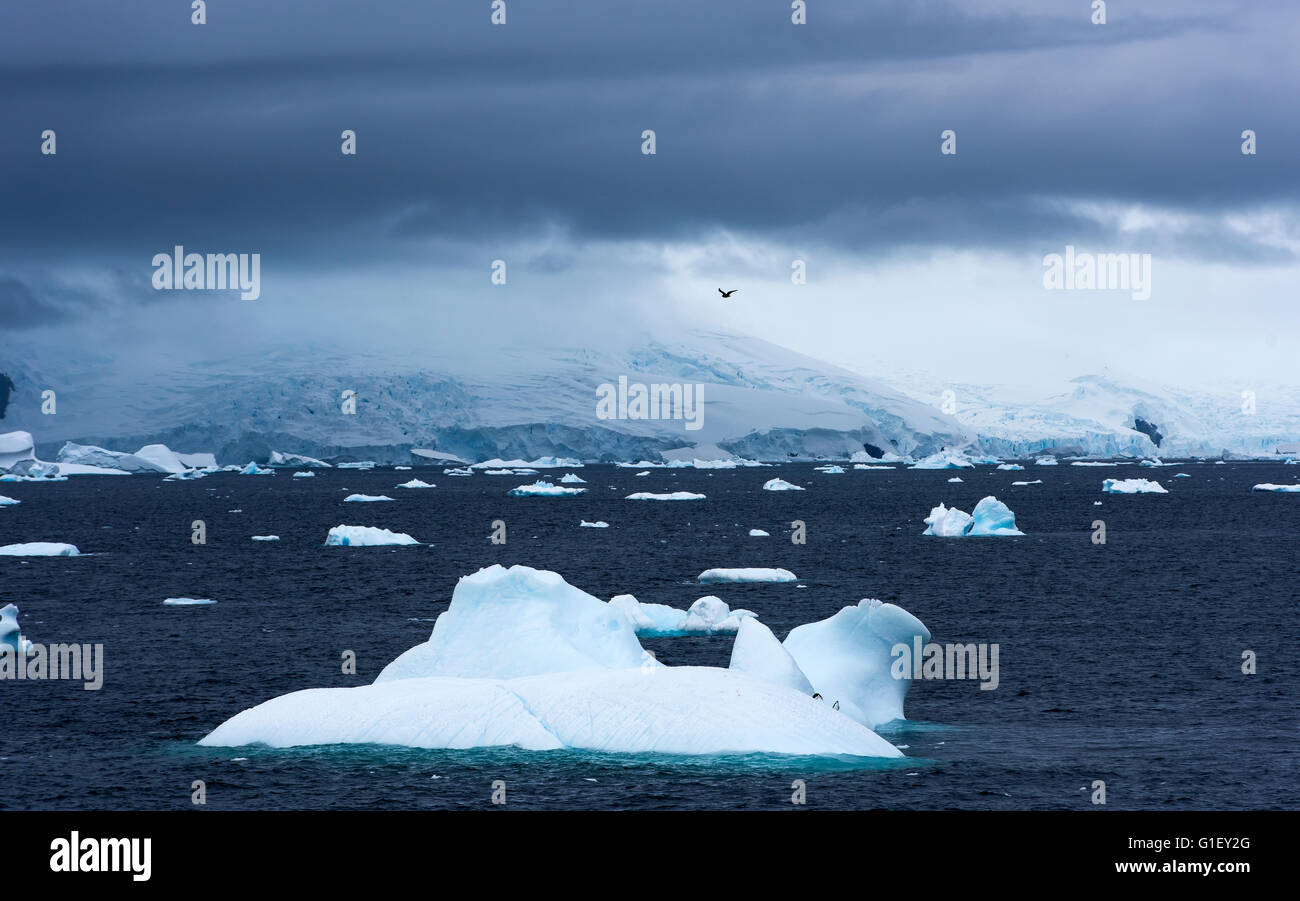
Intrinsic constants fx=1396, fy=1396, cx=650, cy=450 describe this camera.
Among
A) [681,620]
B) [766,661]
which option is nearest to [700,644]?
[681,620]

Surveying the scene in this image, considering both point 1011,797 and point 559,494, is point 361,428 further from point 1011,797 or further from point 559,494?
point 1011,797

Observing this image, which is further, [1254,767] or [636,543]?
[636,543]

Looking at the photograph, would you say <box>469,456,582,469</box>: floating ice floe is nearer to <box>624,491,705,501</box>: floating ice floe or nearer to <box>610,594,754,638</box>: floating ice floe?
<box>624,491,705,501</box>: floating ice floe

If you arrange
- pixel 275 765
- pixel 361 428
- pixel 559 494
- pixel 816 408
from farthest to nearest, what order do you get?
pixel 816 408 < pixel 361 428 < pixel 559 494 < pixel 275 765

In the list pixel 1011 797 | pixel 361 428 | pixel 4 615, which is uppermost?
pixel 361 428

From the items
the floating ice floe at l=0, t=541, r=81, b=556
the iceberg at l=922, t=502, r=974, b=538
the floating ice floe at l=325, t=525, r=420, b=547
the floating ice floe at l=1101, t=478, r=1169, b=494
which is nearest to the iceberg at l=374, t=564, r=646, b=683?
the floating ice floe at l=0, t=541, r=81, b=556

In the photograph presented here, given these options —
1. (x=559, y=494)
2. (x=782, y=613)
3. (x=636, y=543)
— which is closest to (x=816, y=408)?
(x=559, y=494)

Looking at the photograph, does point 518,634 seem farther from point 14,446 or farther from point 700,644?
Result: point 14,446
